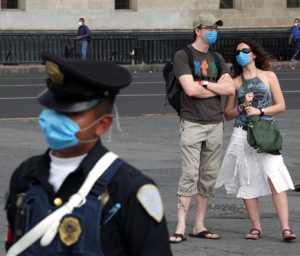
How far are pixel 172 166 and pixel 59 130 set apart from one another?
992 cm

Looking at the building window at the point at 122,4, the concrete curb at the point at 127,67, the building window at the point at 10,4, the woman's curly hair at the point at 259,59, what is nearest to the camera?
the woman's curly hair at the point at 259,59

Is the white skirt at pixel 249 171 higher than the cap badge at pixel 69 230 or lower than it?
lower

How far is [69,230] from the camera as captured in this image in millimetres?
3225

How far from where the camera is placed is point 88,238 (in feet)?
10.6

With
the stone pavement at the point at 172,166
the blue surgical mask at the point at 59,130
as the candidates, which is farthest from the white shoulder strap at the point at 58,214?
the stone pavement at the point at 172,166

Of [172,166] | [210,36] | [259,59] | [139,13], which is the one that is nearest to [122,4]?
[139,13]

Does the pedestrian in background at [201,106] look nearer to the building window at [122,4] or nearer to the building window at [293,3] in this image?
the building window at [122,4]

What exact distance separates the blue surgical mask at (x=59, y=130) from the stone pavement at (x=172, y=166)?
4.01 feet

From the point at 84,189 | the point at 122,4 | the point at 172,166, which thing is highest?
the point at 84,189

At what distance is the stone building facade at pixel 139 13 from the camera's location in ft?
137

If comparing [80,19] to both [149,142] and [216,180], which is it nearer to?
[149,142]

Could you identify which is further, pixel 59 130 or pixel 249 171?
pixel 249 171

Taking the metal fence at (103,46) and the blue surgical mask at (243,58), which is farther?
the metal fence at (103,46)

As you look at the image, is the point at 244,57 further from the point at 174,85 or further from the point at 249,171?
the point at 249,171
